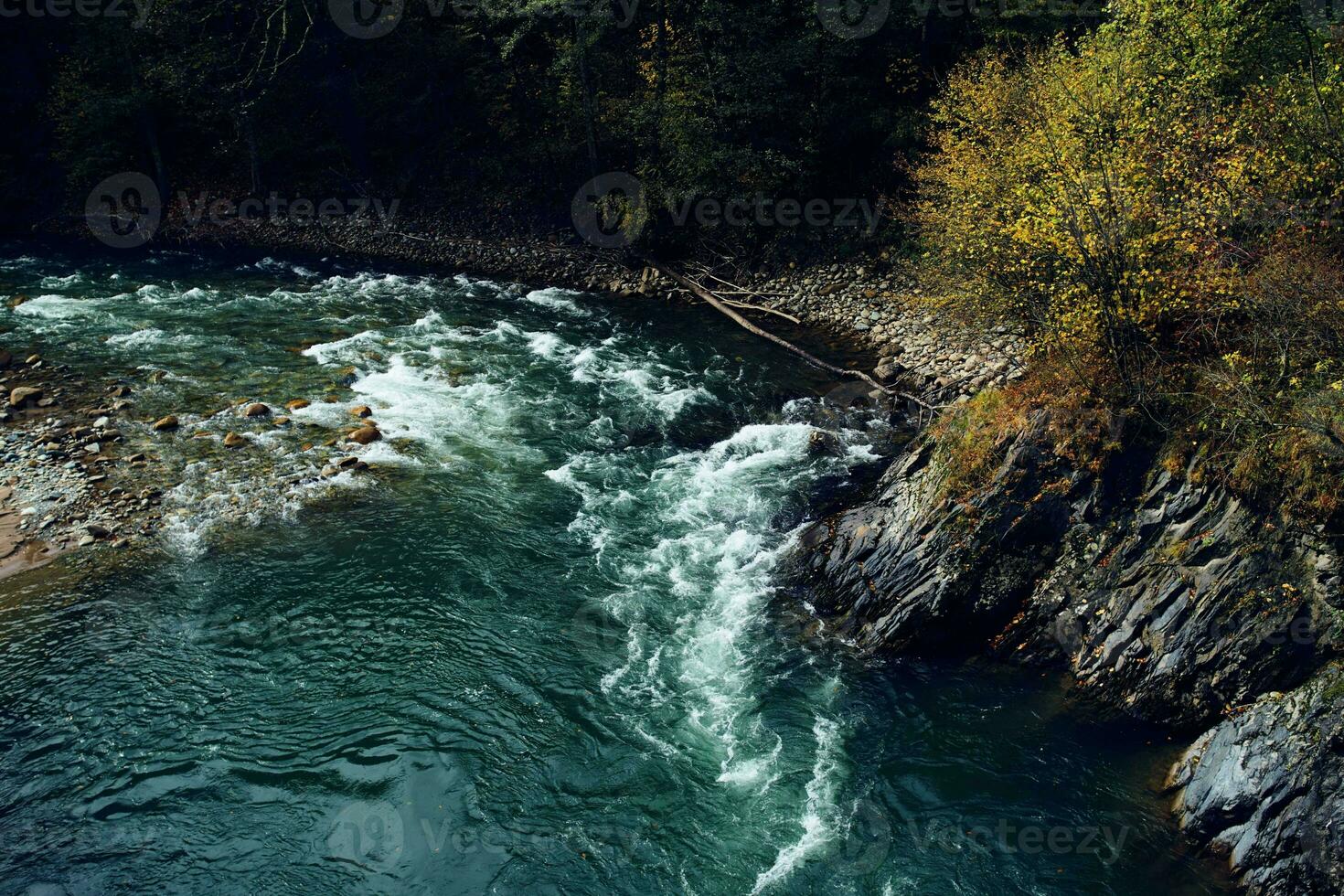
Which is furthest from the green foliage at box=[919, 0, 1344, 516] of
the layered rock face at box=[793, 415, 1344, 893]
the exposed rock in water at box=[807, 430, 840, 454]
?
the exposed rock in water at box=[807, 430, 840, 454]

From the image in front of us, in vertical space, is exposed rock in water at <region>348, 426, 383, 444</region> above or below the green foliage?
below

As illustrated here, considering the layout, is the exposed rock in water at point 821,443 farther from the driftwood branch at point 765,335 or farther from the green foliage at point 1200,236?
the green foliage at point 1200,236

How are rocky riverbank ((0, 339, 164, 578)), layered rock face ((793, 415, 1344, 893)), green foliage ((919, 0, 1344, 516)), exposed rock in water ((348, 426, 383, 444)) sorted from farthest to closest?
1. exposed rock in water ((348, 426, 383, 444))
2. rocky riverbank ((0, 339, 164, 578))
3. green foliage ((919, 0, 1344, 516))
4. layered rock face ((793, 415, 1344, 893))

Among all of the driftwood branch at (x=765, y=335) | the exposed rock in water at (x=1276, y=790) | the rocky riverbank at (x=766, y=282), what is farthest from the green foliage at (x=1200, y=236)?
the driftwood branch at (x=765, y=335)

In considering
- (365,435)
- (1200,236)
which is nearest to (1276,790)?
(1200,236)

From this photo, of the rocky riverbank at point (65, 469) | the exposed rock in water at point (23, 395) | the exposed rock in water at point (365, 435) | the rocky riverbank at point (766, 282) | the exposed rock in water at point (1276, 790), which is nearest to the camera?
the exposed rock in water at point (1276, 790)

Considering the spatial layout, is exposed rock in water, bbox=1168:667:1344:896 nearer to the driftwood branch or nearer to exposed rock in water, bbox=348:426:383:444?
the driftwood branch

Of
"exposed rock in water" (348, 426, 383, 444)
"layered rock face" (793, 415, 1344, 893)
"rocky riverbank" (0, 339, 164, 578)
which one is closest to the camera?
"layered rock face" (793, 415, 1344, 893)
